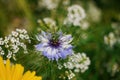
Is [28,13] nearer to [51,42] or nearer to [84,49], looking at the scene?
[84,49]

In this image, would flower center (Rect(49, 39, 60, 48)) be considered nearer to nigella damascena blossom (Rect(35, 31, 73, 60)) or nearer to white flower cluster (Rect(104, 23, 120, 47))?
nigella damascena blossom (Rect(35, 31, 73, 60))

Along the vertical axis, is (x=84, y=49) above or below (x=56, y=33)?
above

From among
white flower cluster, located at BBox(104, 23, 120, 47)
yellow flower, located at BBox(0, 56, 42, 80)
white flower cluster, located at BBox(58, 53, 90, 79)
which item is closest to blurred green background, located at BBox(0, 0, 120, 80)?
white flower cluster, located at BBox(104, 23, 120, 47)

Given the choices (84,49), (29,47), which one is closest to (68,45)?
(29,47)

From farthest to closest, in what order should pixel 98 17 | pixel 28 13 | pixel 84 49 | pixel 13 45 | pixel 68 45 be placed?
pixel 98 17 < pixel 28 13 < pixel 84 49 < pixel 13 45 < pixel 68 45

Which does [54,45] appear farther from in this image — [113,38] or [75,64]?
[113,38]

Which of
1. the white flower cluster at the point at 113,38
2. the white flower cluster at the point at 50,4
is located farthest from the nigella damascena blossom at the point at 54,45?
the white flower cluster at the point at 50,4

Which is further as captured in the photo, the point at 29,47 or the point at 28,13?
the point at 28,13

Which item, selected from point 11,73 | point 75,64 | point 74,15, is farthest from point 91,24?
point 11,73

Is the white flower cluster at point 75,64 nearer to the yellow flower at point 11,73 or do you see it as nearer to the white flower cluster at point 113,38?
the yellow flower at point 11,73
